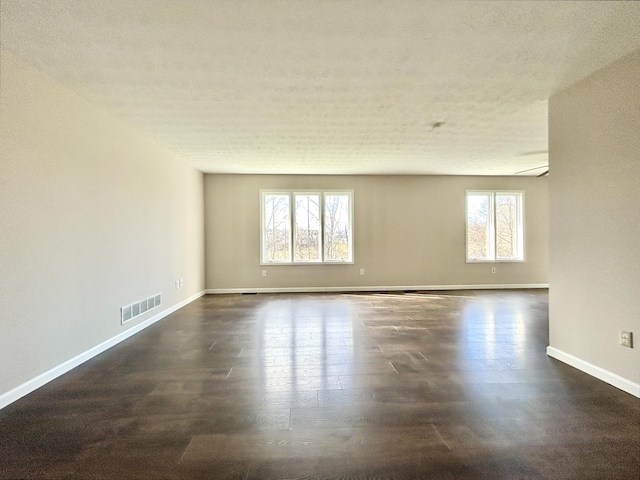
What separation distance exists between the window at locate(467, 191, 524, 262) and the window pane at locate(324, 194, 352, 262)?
270 centimetres

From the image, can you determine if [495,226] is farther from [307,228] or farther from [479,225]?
[307,228]

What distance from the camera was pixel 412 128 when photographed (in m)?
3.67

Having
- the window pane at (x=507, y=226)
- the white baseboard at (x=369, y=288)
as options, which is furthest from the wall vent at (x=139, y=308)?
the window pane at (x=507, y=226)

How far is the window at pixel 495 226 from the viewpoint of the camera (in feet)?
22.0

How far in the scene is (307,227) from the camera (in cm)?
653

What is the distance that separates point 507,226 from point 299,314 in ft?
17.2

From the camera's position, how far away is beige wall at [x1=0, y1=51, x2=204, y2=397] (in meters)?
2.12

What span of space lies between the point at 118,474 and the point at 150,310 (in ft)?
9.54

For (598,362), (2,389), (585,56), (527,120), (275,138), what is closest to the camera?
(2,389)

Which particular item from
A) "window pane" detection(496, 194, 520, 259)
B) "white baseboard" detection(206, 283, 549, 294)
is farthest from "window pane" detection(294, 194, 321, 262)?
"window pane" detection(496, 194, 520, 259)

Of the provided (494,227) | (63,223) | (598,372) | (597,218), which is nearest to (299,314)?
(63,223)

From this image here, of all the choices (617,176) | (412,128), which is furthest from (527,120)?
(617,176)

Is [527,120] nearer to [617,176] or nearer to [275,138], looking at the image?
[617,176]

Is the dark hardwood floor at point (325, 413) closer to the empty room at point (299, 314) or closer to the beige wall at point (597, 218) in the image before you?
the empty room at point (299, 314)
